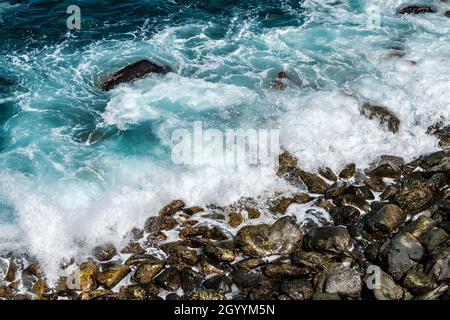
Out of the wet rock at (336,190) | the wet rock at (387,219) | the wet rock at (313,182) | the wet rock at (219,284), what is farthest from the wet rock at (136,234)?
the wet rock at (387,219)

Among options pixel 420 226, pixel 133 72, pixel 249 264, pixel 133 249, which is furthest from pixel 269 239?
pixel 133 72

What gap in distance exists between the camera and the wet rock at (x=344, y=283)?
9906 mm

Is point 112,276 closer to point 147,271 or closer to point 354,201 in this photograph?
point 147,271

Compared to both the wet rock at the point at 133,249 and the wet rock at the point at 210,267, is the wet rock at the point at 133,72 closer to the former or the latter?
the wet rock at the point at 133,249

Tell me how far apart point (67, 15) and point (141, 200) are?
13551 mm

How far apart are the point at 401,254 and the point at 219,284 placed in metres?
4.10

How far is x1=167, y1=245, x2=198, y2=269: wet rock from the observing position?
441 inches

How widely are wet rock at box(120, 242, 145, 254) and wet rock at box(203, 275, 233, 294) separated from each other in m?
2.09

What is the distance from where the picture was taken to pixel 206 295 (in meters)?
10.2

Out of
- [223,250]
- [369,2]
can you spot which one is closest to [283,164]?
[223,250]

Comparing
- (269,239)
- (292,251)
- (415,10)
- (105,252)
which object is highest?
(415,10)

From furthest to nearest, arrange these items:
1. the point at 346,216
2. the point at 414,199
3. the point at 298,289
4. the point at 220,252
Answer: the point at 414,199, the point at 346,216, the point at 220,252, the point at 298,289

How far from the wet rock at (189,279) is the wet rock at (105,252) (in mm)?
2037

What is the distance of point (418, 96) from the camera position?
53.7 feet
